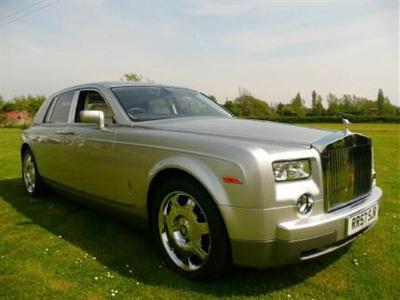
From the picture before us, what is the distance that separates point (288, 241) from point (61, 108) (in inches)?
152

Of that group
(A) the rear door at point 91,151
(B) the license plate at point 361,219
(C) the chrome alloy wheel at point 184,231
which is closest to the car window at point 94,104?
(A) the rear door at point 91,151

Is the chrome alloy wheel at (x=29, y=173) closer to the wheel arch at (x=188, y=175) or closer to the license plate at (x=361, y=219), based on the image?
the wheel arch at (x=188, y=175)

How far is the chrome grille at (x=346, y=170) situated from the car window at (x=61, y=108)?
3.42 m

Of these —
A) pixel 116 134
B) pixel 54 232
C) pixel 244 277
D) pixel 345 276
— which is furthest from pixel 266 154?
pixel 54 232

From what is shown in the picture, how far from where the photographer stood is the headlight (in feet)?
8.82

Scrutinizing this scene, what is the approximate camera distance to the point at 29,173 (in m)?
6.29

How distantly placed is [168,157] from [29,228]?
7.84 feet

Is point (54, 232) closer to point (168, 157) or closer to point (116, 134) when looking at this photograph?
point (116, 134)

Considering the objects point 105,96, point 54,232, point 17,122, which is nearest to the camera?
point 105,96

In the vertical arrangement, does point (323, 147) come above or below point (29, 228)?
above

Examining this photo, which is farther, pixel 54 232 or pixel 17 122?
pixel 17 122

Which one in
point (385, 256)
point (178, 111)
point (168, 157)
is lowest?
point (385, 256)

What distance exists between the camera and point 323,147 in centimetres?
289

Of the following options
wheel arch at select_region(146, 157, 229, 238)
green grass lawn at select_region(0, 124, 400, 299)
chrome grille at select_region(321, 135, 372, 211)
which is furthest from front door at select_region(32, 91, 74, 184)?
chrome grille at select_region(321, 135, 372, 211)
